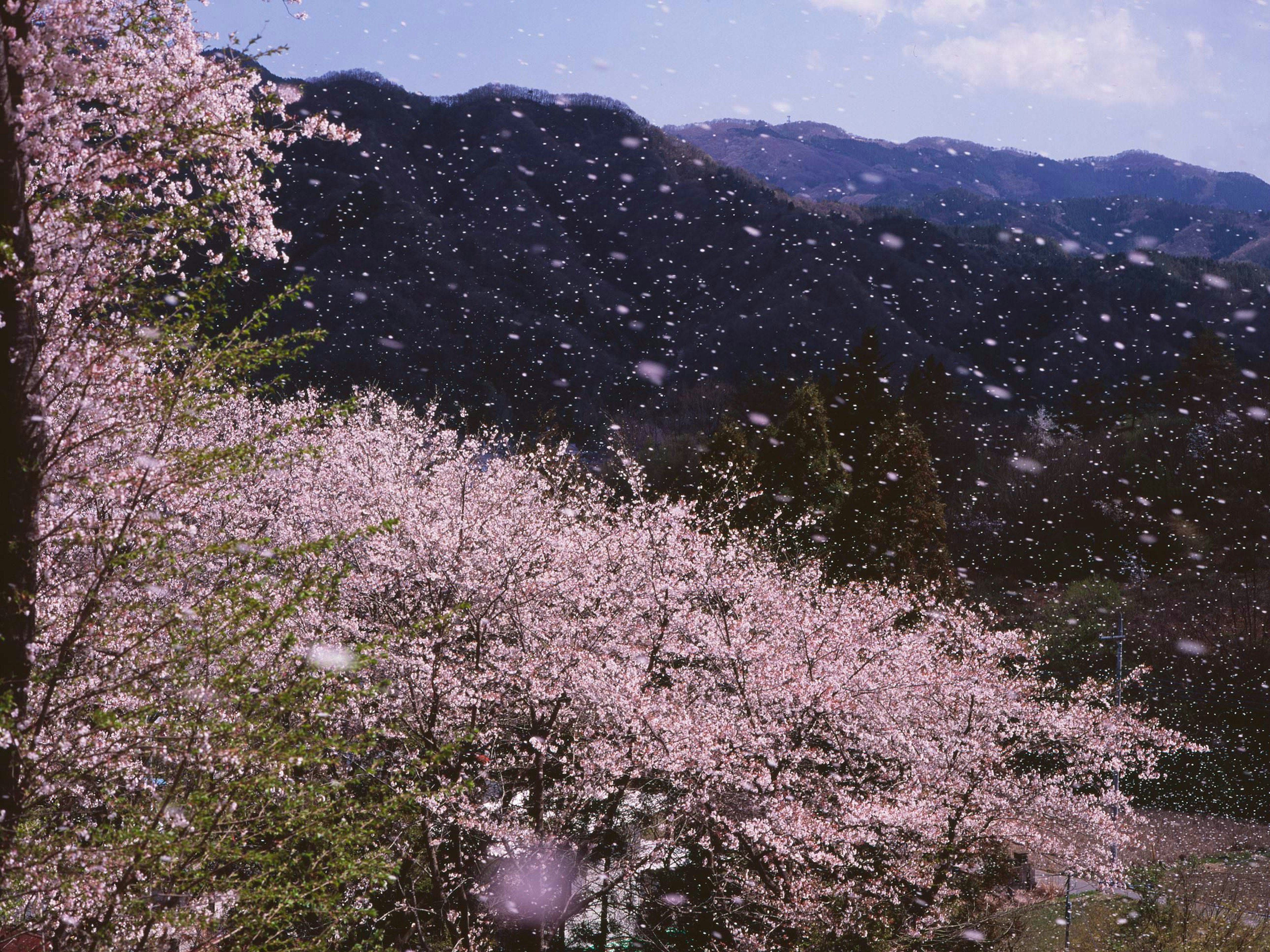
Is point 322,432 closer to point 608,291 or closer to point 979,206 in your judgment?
point 608,291

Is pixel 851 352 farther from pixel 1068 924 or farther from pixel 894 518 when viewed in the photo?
pixel 1068 924

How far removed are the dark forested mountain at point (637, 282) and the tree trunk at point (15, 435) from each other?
42253 millimetres

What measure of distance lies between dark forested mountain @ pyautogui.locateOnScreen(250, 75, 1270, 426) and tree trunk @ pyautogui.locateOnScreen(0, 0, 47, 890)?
42253 millimetres

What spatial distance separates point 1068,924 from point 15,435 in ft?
55.6

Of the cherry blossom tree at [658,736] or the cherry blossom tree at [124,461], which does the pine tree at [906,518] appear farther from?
the cherry blossom tree at [124,461]

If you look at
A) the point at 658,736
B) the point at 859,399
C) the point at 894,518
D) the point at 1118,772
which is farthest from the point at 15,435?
the point at 859,399

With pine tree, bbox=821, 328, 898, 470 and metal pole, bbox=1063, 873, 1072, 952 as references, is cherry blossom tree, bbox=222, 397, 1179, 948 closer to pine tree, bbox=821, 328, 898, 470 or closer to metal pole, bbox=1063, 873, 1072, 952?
metal pole, bbox=1063, 873, 1072, 952

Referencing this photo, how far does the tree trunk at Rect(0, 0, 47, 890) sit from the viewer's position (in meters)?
4.43

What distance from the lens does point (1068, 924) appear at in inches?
558

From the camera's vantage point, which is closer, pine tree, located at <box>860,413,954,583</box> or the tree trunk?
the tree trunk

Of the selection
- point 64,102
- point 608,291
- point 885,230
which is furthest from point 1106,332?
point 64,102

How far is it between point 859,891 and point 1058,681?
19.3 meters

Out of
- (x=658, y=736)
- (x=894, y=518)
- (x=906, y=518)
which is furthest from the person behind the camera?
(x=894, y=518)

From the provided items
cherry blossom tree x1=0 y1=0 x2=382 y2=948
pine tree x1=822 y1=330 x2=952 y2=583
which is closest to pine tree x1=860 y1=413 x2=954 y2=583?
pine tree x1=822 y1=330 x2=952 y2=583
